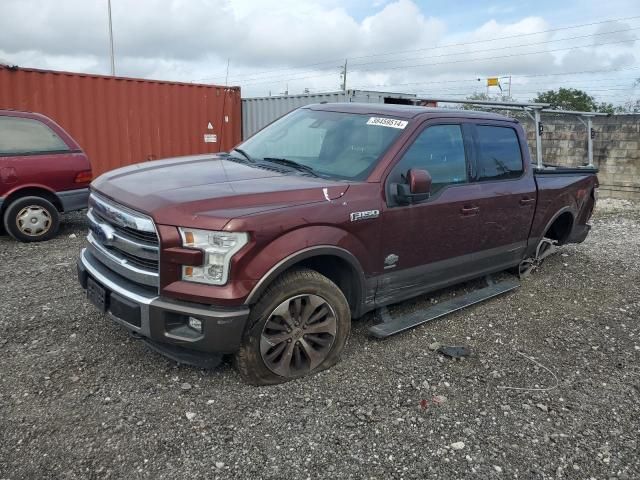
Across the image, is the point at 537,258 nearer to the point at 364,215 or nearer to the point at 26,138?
the point at 364,215

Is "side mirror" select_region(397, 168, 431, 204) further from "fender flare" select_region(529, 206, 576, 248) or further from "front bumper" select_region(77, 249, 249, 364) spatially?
"fender flare" select_region(529, 206, 576, 248)

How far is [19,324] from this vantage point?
403 cm

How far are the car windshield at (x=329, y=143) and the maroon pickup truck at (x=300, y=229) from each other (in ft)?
0.04

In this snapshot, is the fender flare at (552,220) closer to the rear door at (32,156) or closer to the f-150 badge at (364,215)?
the f-150 badge at (364,215)

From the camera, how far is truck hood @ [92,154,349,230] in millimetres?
2867

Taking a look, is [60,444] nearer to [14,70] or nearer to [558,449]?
[558,449]

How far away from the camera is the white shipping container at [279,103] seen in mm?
11133

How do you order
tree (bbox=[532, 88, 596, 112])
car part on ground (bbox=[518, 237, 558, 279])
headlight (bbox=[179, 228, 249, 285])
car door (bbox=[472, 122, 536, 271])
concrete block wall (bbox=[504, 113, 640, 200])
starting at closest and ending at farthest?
headlight (bbox=[179, 228, 249, 285])
car door (bbox=[472, 122, 536, 271])
car part on ground (bbox=[518, 237, 558, 279])
concrete block wall (bbox=[504, 113, 640, 200])
tree (bbox=[532, 88, 596, 112])

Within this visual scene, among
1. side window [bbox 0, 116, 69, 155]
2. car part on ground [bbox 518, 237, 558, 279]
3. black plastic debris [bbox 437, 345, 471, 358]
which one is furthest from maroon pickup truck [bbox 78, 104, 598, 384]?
side window [bbox 0, 116, 69, 155]

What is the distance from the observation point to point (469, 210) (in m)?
4.24

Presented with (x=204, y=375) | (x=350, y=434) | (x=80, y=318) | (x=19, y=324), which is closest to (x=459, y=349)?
(x=350, y=434)

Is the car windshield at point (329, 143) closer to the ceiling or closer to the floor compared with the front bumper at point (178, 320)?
closer to the ceiling

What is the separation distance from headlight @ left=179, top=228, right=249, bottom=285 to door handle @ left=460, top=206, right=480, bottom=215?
2032mm

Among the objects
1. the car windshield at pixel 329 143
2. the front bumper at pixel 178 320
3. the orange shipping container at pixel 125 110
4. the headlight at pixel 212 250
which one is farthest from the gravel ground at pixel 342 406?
the orange shipping container at pixel 125 110
